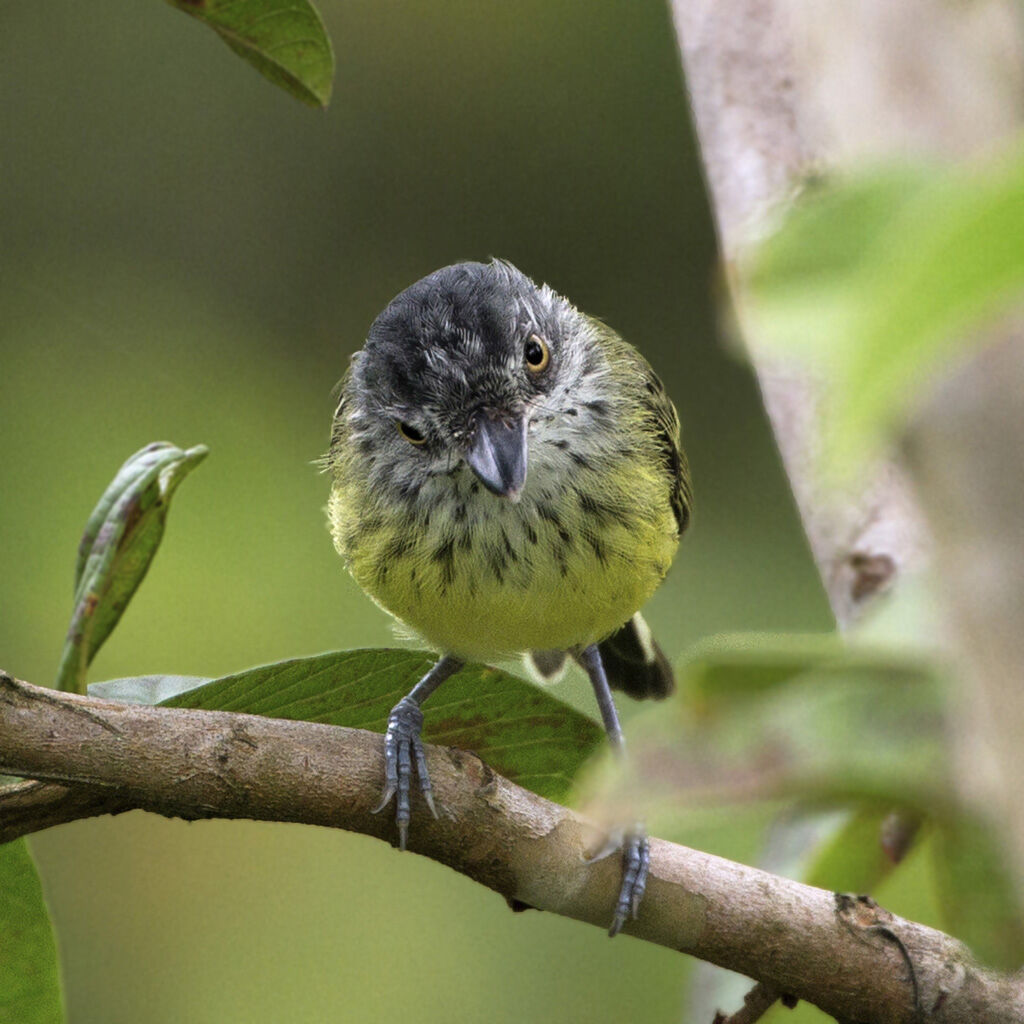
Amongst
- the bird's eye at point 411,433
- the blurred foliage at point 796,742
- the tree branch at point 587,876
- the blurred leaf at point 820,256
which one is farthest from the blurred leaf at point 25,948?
the blurred leaf at point 820,256

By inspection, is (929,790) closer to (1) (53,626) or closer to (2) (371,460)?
(2) (371,460)

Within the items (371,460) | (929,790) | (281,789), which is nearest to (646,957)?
(371,460)

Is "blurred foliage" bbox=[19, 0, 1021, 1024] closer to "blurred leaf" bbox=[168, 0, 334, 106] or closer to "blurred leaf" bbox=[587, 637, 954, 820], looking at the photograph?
"blurred leaf" bbox=[168, 0, 334, 106]

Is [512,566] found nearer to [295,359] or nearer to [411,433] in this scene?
[411,433]

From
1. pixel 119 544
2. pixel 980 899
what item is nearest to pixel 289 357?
pixel 119 544

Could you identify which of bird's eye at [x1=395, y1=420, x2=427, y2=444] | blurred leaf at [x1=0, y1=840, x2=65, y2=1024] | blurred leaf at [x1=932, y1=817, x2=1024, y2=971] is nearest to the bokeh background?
bird's eye at [x1=395, y1=420, x2=427, y2=444]

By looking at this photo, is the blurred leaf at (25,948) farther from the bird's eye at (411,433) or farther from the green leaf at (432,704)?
the bird's eye at (411,433)
